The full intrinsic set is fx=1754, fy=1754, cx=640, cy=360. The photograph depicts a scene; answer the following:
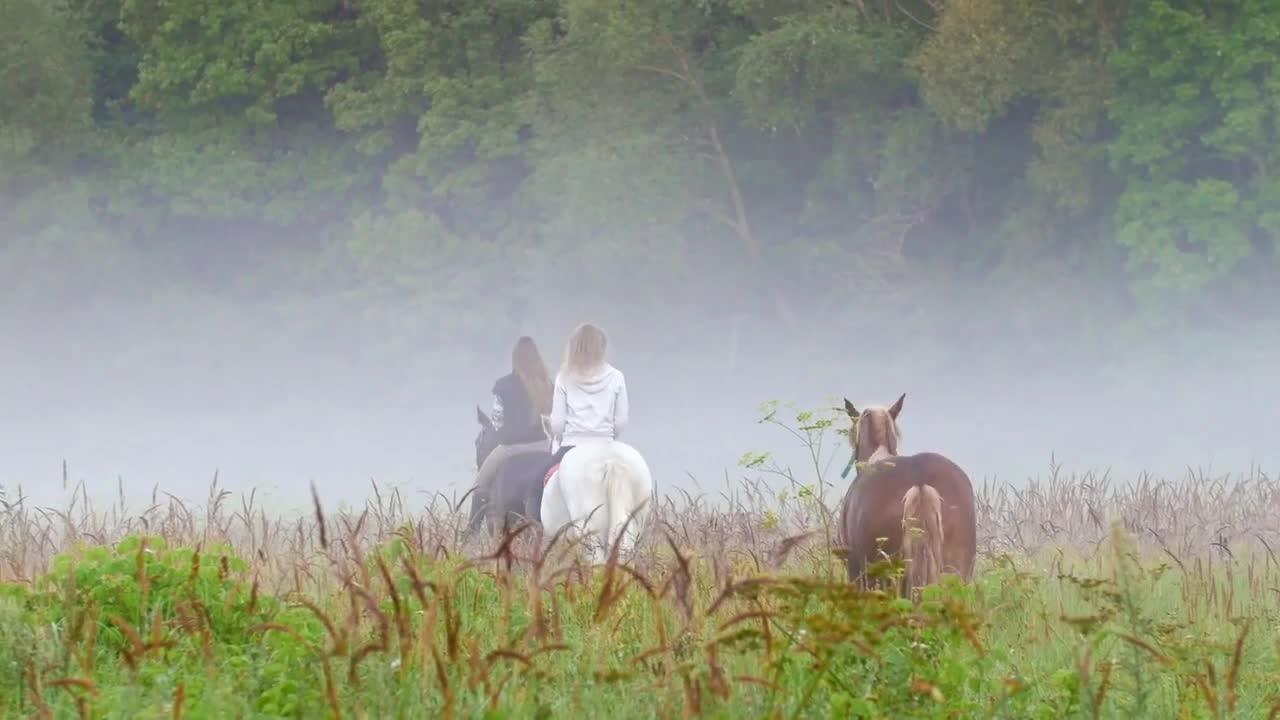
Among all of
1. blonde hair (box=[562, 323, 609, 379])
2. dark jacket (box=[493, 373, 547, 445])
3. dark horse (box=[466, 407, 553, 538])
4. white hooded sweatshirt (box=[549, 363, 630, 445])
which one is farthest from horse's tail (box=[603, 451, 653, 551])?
dark jacket (box=[493, 373, 547, 445])

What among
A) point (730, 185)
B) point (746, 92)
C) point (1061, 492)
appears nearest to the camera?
point (1061, 492)

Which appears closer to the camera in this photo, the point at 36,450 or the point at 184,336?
the point at 36,450

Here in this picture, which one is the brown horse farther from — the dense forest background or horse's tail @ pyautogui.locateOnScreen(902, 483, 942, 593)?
the dense forest background

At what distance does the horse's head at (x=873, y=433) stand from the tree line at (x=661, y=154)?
94.3ft

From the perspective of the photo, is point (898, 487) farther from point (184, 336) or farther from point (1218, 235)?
point (184, 336)

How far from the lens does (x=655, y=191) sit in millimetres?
42562

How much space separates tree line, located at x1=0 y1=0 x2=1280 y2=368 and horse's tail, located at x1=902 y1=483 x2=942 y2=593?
96.2 feet

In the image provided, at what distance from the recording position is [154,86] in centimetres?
5028

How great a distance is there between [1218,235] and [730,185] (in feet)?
42.6

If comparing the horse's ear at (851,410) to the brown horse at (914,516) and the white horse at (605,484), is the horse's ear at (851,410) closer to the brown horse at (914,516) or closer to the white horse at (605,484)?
the brown horse at (914,516)

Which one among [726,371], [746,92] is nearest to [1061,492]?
[746,92]

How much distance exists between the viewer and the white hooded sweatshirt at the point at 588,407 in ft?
31.2

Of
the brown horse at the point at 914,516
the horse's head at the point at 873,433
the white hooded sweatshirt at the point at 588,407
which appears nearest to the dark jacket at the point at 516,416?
the white hooded sweatshirt at the point at 588,407

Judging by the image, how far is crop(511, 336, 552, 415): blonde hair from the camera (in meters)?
10.8
